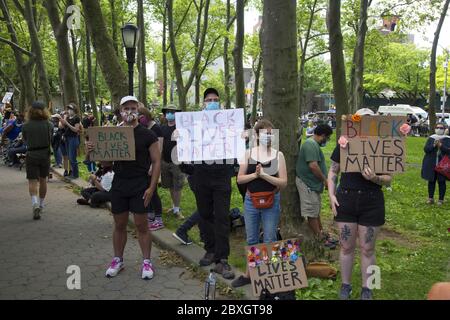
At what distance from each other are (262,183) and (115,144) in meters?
1.73

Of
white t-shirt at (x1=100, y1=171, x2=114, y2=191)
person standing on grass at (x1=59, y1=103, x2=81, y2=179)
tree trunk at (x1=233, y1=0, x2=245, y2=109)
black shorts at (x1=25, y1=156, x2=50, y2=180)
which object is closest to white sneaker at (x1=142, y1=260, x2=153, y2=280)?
white t-shirt at (x1=100, y1=171, x2=114, y2=191)

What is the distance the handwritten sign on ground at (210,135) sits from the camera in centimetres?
507

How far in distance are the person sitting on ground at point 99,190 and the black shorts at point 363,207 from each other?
511 centimetres

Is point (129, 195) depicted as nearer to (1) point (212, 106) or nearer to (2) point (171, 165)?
(1) point (212, 106)

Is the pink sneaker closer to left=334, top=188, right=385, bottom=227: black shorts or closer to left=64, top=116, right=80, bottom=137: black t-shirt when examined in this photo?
left=334, top=188, right=385, bottom=227: black shorts

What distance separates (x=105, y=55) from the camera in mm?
9805

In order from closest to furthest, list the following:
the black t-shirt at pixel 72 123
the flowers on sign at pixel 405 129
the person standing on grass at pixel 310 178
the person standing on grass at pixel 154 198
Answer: the flowers on sign at pixel 405 129 → the person standing on grass at pixel 310 178 → the person standing on grass at pixel 154 198 → the black t-shirt at pixel 72 123

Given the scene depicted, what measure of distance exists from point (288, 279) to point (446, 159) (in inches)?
257

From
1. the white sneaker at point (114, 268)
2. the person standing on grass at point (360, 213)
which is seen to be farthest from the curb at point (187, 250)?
the person standing on grass at point (360, 213)

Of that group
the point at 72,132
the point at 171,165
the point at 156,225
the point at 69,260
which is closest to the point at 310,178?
the point at 156,225

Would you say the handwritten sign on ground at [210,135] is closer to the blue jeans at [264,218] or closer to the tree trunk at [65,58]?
the blue jeans at [264,218]

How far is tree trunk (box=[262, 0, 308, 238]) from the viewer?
17.9 ft

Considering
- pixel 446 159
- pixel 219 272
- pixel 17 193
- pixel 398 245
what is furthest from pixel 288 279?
pixel 17 193

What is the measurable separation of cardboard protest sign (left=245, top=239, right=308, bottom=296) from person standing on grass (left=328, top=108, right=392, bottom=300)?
1.62 ft
